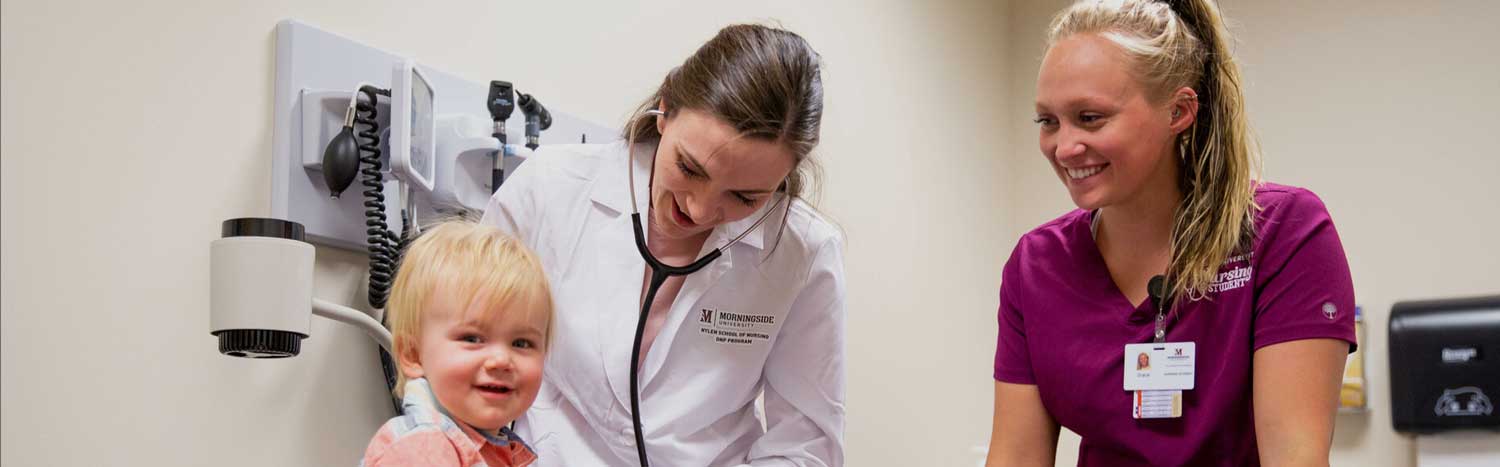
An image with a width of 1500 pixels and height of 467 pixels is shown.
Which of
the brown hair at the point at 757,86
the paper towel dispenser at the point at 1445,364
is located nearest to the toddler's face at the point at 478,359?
the brown hair at the point at 757,86

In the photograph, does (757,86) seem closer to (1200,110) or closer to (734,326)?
(734,326)

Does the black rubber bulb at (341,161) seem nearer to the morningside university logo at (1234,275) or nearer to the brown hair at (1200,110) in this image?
the brown hair at (1200,110)

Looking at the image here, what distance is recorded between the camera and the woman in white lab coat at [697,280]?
1.42m

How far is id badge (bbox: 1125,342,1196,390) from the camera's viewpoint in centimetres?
152

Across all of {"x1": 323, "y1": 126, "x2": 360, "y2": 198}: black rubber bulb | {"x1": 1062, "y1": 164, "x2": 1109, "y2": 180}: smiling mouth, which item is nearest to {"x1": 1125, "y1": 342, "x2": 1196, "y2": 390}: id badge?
{"x1": 1062, "y1": 164, "x2": 1109, "y2": 180}: smiling mouth

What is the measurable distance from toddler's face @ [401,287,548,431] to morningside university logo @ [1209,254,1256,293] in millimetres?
823

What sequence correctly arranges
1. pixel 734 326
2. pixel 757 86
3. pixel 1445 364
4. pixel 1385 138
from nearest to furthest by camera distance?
pixel 757 86 < pixel 734 326 < pixel 1445 364 < pixel 1385 138

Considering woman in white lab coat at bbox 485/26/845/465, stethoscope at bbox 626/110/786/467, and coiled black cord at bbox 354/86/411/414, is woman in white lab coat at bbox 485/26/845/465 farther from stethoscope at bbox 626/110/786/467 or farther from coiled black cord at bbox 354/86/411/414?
coiled black cord at bbox 354/86/411/414

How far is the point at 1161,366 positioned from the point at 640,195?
666mm

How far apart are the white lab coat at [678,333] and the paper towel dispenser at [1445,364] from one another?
179 cm

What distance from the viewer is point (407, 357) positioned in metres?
1.22

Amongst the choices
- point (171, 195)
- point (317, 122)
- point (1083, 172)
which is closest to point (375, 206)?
point (317, 122)

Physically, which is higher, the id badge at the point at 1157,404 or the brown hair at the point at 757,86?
the brown hair at the point at 757,86

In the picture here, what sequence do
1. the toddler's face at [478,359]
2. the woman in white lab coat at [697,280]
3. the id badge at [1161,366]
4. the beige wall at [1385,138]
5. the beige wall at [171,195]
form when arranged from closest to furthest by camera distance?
1. the toddler's face at [478,359]
2. the beige wall at [171,195]
3. the woman in white lab coat at [697,280]
4. the id badge at [1161,366]
5. the beige wall at [1385,138]
